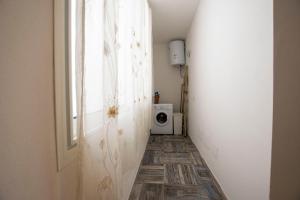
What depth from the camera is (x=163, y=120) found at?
4.03 m

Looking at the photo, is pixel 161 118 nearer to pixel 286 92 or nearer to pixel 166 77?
pixel 166 77

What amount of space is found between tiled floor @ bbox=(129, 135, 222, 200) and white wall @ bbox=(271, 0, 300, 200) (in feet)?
2.92

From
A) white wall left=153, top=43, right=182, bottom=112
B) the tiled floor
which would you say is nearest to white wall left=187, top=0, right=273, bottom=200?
the tiled floor

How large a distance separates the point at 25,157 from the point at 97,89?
0.35 metres

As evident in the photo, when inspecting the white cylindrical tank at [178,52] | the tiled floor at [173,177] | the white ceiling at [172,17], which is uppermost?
the white ceiling at [172,17]

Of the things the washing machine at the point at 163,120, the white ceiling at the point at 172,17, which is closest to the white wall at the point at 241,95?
the white ceiling at the point at 172,17

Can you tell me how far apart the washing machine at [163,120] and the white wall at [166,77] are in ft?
2.27

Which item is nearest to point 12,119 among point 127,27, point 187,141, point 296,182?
point 127,27

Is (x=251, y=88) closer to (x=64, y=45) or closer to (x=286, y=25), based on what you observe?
(x=286, y=25)

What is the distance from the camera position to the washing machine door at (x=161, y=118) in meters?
3.99

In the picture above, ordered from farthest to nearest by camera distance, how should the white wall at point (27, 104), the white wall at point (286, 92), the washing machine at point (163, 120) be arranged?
the washing machine at point (163, 120)
the white wall at point (286, 92)
the white wall at point (27, 104)

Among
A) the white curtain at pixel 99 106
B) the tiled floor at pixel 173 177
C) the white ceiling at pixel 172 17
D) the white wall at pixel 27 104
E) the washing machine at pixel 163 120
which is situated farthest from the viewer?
the washing machine at pixel 163 120

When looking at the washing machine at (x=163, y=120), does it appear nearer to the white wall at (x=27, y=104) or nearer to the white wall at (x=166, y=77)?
the white wall at (x=166, y=77)

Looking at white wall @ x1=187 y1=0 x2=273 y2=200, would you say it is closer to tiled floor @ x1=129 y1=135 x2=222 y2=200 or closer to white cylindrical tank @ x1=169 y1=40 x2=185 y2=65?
tiled floor @ x1=129 y1=135 x2=222 y2=200
